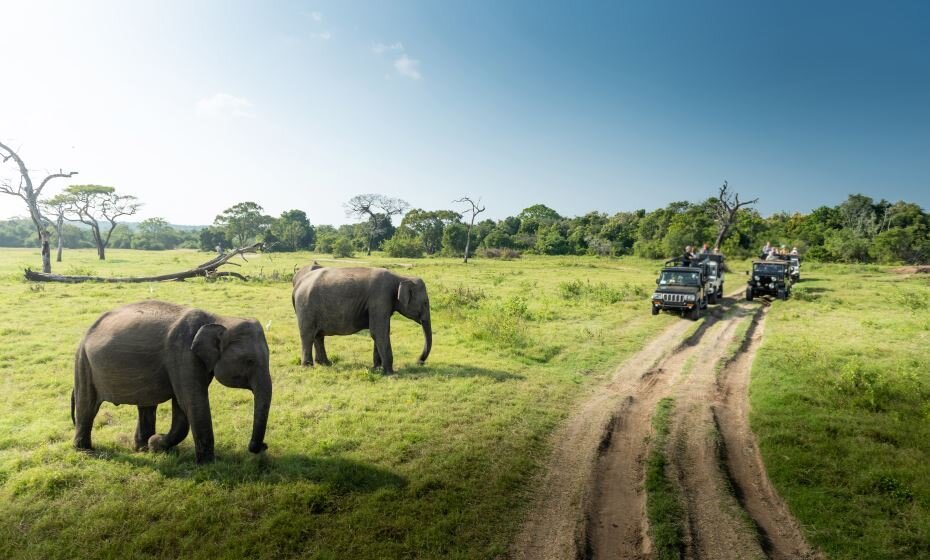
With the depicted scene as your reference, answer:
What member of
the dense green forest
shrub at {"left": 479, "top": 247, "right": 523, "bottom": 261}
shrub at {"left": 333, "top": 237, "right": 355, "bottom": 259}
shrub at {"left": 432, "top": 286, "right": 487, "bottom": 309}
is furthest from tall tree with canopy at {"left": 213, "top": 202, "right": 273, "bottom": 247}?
shrub at {"left": 432, "top": 286, "right": 487, "bottom": 309}

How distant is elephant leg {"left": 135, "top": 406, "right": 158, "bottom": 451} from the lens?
6891 mm

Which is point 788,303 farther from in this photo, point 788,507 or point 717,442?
point 788,507

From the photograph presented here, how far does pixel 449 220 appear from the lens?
71.7 meters

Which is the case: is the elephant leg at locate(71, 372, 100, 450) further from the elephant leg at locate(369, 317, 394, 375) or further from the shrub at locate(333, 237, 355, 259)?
the shrub at locate(333, 237, 355, 259)

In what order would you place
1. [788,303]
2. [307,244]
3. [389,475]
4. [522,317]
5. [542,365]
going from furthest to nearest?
[307,244], [788,303], [522,317], [542,365], [389,475]

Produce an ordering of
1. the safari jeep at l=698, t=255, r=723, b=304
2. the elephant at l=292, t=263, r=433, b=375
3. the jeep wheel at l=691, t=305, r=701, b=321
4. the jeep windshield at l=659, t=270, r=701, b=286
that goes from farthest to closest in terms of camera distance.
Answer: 1. the safari jeep at l=698, t=255, r=723, b=304
2. the jeep windshield at l=659, t=270, r=701, b=286
3. the jeep wheel at l=691, t=305, r=701, b=321
4. the elephant at l=292, t=263, r=433, b=375

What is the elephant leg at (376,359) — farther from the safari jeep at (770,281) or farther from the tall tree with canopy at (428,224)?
the tall tree with canopy at (428,224)

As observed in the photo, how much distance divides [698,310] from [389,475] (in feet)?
55.8

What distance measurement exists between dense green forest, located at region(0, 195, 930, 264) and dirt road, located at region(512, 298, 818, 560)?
159 ft

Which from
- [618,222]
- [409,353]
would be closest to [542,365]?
[409,353]

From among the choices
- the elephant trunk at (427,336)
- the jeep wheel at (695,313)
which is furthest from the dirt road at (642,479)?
the jeep wheel at (695,313)

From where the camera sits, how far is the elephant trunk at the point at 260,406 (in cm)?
618

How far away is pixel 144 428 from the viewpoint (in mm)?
6918

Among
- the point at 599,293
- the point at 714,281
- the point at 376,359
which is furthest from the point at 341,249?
the point at 376,359
